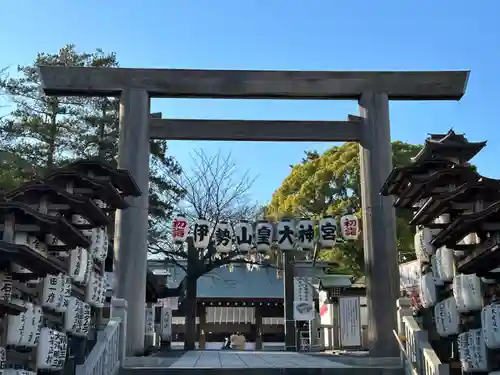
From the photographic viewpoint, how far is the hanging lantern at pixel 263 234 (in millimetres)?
14219

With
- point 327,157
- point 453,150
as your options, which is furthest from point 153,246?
point 453,150

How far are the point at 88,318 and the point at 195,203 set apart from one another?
48.9ft

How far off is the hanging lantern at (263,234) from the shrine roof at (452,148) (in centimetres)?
503

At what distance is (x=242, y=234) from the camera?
46.9 ft

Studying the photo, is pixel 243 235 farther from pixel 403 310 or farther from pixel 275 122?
pixel 403 310

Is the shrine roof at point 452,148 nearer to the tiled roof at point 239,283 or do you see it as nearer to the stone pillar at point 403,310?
the stone pillar at point 403,310

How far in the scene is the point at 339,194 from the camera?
26688mm

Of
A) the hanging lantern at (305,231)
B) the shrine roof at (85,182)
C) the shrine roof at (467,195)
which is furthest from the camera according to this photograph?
the hanging lantern at (305,231)

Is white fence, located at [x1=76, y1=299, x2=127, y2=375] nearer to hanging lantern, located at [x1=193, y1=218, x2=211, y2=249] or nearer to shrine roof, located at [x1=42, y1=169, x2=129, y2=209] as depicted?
shrine roof, located at [x1=42, y1=169, x2=129, y2=209]

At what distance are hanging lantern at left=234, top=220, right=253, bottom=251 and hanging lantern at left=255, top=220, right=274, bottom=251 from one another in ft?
0.56

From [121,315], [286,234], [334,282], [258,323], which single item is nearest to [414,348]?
[121,315]

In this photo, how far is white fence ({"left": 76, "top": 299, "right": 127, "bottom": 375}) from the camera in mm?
7996

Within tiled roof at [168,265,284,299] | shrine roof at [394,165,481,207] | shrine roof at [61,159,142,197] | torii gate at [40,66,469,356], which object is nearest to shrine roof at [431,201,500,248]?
shrine roof at [394,165,481,207]

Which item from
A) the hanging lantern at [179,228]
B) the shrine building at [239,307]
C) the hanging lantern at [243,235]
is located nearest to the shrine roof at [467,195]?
the hanging lantern at [243,235]
